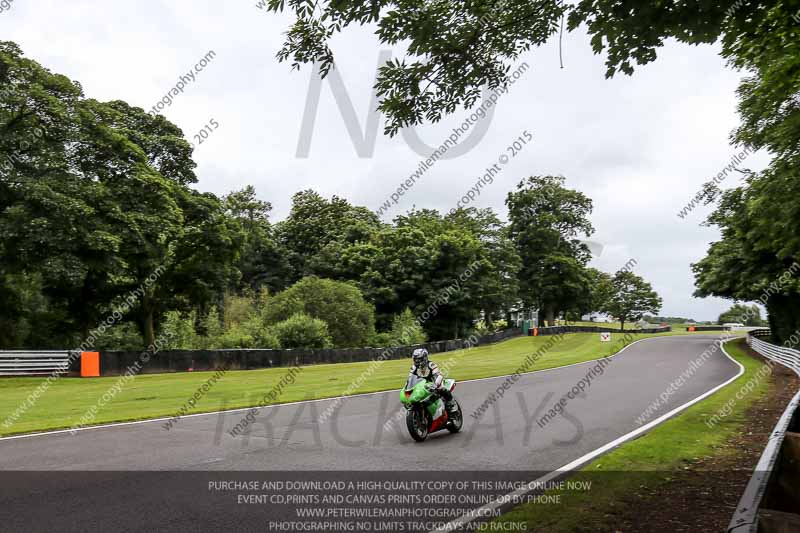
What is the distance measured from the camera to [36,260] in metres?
24.8

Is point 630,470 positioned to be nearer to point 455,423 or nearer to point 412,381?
point 455,423

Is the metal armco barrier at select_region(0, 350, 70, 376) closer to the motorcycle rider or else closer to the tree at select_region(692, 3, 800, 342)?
the motorcycle rider

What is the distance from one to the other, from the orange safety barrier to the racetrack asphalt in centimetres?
1348

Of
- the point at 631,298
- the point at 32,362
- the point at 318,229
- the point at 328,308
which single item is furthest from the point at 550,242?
the point at 32,362

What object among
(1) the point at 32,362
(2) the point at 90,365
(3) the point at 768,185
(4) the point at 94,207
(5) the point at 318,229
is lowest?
(2) the point at 90,365

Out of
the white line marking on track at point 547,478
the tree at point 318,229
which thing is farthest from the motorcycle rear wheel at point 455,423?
the tree at point 318,229

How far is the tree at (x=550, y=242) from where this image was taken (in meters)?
77.1

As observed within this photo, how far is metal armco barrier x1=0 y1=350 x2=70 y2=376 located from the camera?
→ 77.7ft

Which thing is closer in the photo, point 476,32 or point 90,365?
point 476,32

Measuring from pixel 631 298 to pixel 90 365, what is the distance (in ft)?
377

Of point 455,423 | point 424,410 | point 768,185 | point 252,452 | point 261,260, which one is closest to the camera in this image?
point 252,452

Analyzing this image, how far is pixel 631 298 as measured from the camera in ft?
405

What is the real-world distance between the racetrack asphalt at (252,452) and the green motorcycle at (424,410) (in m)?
0.23

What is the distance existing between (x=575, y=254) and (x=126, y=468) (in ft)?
257
